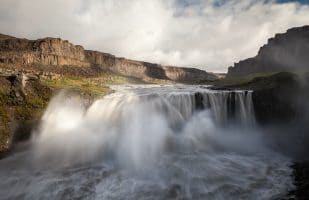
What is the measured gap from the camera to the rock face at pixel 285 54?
11159 cm

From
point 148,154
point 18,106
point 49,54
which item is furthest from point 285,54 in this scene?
point 18,106

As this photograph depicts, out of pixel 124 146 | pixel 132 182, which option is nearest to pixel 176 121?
pixel 124 146

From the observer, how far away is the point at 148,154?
2286cm

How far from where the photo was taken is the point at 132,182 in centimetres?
1777

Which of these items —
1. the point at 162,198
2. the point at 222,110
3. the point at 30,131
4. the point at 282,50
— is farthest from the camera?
the point at 282,50

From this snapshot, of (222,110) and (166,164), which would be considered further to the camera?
(222,110)

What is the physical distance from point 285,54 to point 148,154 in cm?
12371

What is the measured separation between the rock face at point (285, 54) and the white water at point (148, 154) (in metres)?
81.3

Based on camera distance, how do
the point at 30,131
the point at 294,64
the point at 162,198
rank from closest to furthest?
1. the point at 162,198
2. the point at 30,131
3. the point at 294,64

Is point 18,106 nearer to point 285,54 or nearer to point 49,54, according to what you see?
point 285,54

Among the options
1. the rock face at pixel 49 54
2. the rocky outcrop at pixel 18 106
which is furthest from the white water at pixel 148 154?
the rock face at pixel 49 54

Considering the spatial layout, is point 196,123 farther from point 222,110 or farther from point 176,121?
point 222,110

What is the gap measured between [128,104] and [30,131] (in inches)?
447

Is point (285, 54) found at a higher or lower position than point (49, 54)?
higher
